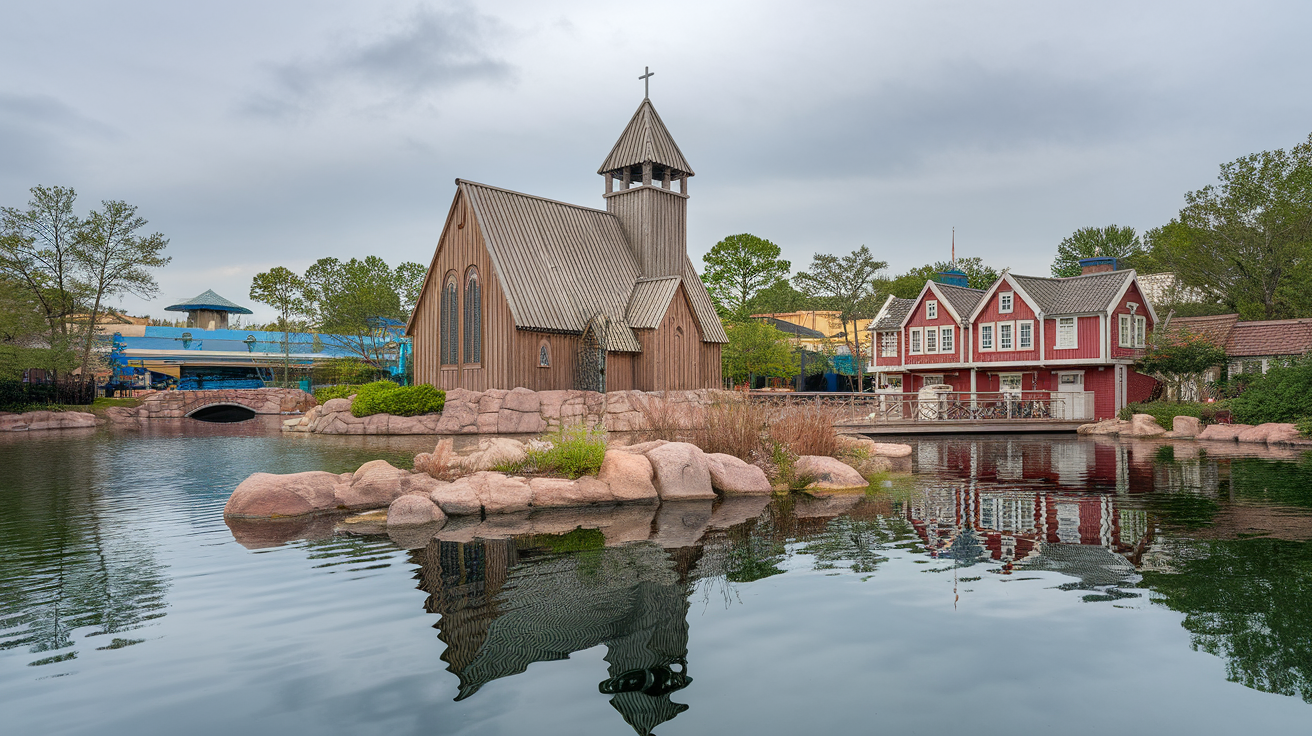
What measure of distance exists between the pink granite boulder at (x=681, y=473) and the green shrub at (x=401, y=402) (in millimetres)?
20182

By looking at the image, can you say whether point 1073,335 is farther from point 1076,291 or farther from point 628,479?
point 628,479

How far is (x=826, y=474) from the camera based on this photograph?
15367 millimetres

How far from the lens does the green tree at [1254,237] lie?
133ft

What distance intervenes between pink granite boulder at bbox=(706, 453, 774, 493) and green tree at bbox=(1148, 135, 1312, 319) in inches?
1423

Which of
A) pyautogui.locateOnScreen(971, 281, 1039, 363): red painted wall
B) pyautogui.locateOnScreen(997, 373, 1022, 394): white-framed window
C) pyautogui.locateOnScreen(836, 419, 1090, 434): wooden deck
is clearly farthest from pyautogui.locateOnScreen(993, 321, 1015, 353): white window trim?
pyautogui.locateOnScreen(836, 419, 1090, 434): wooden deck

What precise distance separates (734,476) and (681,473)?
3.45 ft

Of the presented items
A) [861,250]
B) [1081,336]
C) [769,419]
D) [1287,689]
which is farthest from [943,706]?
[861,250]

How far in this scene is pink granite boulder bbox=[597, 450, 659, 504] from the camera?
13.2 m

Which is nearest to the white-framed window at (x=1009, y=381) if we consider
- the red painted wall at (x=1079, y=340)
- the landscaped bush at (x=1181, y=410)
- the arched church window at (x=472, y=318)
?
the red painted wall at (x=1079, y=340)

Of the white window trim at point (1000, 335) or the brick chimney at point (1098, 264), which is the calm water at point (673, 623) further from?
the brick chimney at point (1098, 264)

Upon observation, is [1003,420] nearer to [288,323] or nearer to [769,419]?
A: [769,419]

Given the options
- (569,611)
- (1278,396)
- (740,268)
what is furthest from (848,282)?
(569,611)

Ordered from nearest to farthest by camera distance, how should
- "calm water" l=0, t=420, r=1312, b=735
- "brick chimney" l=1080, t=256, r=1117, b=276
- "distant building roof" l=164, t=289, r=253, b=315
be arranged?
"calm water" l=0, t=420, r=1312, b=735 → "brick chimney" l=1080, t=256, r=1117, b=276 → "distant building roof" l=164, t=289, r=253, b=315

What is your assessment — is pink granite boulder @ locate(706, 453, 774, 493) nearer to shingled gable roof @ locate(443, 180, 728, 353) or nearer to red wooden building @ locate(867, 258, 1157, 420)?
shingled gable roof @ locate(443, 180, 728, 353)
